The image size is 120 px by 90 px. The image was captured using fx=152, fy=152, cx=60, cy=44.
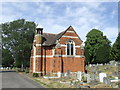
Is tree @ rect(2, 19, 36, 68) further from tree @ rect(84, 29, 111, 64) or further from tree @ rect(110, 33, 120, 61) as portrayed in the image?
tree @ rect(110, 33, 120, 61)

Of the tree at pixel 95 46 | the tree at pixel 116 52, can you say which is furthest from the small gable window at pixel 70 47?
the tree at pixel 95 46

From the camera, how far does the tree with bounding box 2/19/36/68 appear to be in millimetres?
49375

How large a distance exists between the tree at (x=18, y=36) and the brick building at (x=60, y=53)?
15.0m

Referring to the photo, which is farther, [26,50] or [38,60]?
[26,50]

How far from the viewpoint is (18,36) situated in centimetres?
4947

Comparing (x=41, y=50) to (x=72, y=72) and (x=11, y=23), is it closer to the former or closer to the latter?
(x=72, y=72)

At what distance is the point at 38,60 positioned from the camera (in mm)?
34125

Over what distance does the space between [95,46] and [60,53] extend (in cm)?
3279

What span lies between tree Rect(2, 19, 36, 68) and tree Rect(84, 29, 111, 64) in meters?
24.6

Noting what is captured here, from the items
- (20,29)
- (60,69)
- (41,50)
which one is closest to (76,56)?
(60,69)

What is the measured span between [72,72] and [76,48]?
17.7 feet

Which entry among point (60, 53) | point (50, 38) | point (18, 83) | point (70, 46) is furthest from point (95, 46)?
point (18, 83)

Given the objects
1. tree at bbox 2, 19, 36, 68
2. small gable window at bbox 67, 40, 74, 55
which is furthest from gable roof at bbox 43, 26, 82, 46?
tree at bbox 2, 19, 36, 68

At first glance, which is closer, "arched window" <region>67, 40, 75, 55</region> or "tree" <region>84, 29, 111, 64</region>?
"arched window" <region>67, 40, 75, 55</region>
